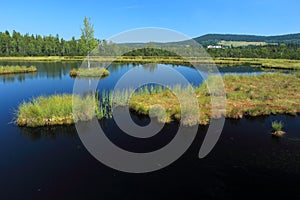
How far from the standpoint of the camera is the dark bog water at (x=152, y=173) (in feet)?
25.5

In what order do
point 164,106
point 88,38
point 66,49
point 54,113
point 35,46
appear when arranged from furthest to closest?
point 66,49 → point 35,46 → point 88,38 → point 164,106 → point 54,113

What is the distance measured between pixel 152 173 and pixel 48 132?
6799 millimetres

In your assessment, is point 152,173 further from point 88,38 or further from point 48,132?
point 88,38

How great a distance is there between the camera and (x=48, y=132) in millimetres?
12719

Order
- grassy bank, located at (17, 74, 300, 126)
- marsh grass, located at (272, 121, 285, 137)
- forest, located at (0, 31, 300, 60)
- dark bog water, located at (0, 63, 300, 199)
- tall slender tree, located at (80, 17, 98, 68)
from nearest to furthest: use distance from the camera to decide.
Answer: dark bog water, located at (0, 63, 300, 199) < marsh grass, located at (272, 121, 285, 137) < grassy bank, located at (17, 74, 300, 126) < tall slender tree, located at (80, 17, 98, 68) < forest, located at (0, 31, 300, 60)

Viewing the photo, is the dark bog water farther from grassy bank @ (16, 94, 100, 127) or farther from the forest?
the forest

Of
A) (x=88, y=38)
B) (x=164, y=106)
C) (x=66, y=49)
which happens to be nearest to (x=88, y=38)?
(x=88, y=38)

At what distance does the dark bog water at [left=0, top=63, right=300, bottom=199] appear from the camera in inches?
306

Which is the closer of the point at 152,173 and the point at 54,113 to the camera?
the point at 152,173

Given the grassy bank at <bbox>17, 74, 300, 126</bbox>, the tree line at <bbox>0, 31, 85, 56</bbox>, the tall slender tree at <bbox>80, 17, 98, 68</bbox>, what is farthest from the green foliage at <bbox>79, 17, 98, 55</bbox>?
the tree line at <bbox>0, 31, 85, 56</bbox>

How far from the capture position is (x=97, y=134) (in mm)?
12438

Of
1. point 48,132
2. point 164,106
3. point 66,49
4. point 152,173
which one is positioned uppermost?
point 66,49

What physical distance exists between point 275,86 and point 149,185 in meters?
22.9

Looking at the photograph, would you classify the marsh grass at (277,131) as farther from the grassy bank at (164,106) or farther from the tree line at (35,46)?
the tree line at (35,46)
